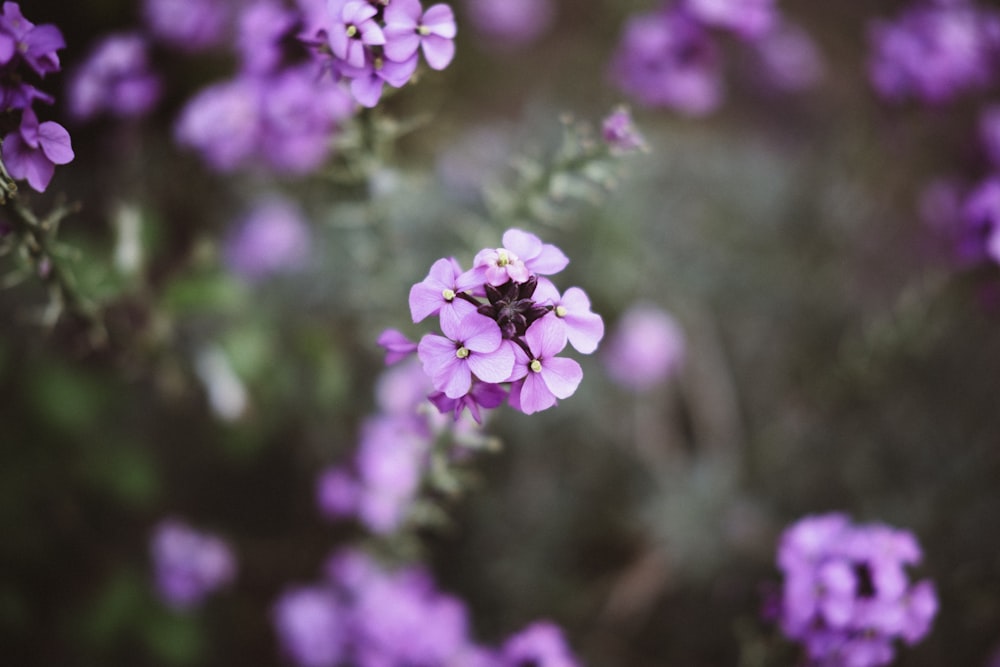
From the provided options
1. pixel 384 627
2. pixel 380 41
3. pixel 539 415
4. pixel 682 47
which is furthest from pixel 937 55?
pixel 384 627

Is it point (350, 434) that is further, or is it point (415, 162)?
point (415, 162)

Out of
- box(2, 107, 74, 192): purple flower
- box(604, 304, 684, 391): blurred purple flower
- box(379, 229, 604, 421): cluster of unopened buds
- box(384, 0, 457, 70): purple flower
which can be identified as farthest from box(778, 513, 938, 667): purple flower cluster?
box(2, 107, 74, 192): purple flower

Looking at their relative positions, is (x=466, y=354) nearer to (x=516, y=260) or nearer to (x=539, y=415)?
(x=516, y=260)

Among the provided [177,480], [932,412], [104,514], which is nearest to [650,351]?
[932,412]

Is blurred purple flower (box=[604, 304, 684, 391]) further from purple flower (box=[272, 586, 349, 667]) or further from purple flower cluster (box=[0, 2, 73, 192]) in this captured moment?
purple flower cluster (box=[0, 2, 73, 192])

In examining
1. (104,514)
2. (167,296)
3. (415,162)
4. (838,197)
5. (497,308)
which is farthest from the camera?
(415,162)

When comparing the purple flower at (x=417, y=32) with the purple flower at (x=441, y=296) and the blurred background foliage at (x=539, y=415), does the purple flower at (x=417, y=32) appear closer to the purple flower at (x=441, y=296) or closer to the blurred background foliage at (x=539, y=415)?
the blurred background foliage at (x=539, y=415)

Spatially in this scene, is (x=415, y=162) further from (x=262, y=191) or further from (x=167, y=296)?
(x=167, y=296)

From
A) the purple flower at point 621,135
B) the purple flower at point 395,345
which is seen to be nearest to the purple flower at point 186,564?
the purple flower at point 395,345
